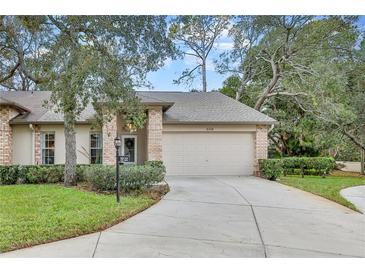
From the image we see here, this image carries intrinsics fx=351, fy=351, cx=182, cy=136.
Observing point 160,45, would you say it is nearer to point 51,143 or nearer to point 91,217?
point 91,217

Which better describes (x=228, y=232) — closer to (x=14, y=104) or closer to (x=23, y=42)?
(x=14, y=104)

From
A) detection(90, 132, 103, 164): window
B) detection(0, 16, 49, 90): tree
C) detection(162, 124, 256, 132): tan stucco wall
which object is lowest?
detection(90, 132, 103, 164): window

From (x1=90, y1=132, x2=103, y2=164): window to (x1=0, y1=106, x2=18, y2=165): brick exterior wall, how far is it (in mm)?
2941

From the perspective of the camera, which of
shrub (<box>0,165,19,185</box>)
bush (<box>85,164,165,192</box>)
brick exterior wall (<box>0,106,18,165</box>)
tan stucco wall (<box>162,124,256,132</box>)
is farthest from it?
tan stucco wall (<box>162,124,256,132</box>)

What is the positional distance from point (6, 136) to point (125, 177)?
6.61 m

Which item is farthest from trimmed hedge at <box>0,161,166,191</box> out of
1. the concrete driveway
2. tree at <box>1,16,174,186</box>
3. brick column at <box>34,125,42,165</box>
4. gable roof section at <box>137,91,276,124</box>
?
gable roof section at <box>137,91,276,124</box>

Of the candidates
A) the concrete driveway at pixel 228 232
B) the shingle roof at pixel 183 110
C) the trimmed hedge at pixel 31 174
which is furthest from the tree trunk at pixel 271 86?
the trimmed hedge at pixel 31 174

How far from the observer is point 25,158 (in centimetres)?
1351

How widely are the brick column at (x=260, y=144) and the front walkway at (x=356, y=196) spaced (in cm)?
363

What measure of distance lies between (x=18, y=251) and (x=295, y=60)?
17.2 metres

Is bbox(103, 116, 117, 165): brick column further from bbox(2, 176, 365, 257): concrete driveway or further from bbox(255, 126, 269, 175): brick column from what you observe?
bbox(255, 126, 269, 175): brick column

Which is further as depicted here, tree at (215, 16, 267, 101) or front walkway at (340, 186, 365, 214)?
Answer: tree at (215, 16, 267, 101)

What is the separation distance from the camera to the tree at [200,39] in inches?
714

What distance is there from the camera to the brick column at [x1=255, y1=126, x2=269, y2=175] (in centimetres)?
1377
